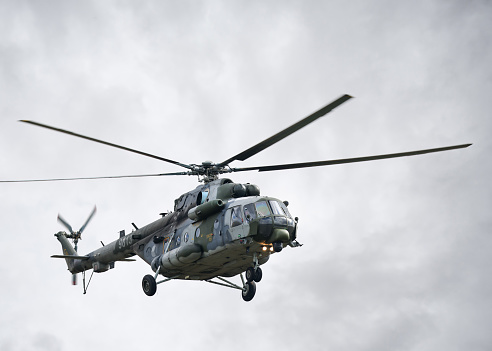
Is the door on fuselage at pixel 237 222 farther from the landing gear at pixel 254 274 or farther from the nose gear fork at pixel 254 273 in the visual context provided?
the landing gear at pixel 254 274

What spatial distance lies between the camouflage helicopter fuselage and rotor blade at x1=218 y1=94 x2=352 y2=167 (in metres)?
1.67

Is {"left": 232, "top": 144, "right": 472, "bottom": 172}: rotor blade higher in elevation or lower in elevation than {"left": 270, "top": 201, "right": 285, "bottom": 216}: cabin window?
higher

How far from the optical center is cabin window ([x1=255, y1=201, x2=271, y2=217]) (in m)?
21.9

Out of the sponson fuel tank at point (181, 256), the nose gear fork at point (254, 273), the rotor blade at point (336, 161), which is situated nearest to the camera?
the rotor blade at point (336, 161)

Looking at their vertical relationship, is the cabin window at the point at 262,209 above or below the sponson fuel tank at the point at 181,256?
above

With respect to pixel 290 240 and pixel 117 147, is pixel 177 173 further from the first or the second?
pixel 290 240

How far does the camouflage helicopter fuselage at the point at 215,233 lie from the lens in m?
21.9

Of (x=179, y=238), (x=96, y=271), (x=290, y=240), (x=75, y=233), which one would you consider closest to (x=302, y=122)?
(x=290, y=240)

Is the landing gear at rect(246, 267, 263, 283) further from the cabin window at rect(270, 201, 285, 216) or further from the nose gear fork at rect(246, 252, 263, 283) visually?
the cabin window at rect(270, 201, 285, 216)

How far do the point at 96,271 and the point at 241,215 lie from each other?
11972 millimetres

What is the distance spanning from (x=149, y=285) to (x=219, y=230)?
14.5 feet

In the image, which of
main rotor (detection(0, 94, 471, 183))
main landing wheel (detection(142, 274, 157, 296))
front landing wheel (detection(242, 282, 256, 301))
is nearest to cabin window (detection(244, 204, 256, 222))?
main rotor (detection(0, 94, 471, 183))

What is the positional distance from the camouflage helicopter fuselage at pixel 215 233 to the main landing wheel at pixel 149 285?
0.52 metres

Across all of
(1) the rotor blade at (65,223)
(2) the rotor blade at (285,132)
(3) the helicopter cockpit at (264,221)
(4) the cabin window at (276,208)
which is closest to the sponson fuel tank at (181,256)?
(3) the helicopter cockpit at (264,221)
